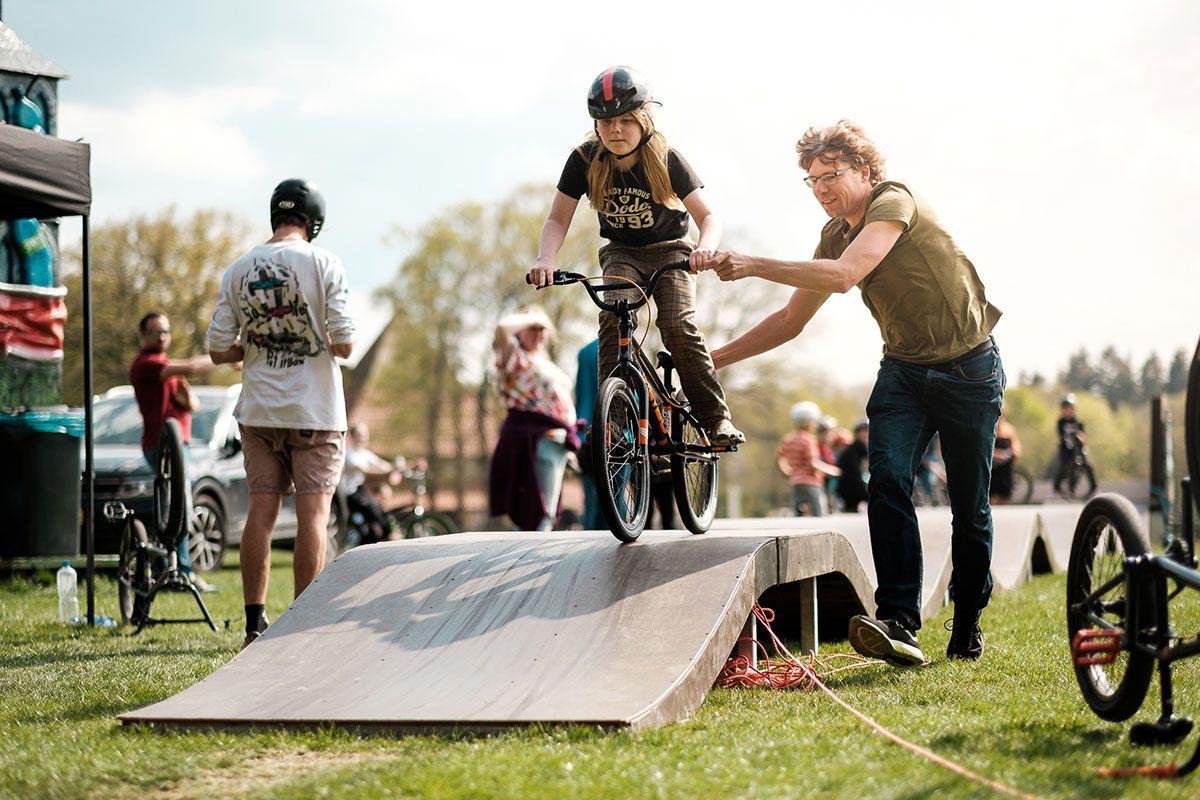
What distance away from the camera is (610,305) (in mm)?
5789

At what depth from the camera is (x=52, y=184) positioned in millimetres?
7016

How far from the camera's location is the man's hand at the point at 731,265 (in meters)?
4.86

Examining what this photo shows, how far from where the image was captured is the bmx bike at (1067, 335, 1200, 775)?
3400 millimetres

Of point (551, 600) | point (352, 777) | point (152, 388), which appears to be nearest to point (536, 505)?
point (152, 388)

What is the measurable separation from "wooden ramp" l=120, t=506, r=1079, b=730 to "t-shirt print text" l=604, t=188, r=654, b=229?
1.42 m

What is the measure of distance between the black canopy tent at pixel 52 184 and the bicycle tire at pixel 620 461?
3360 millimetres

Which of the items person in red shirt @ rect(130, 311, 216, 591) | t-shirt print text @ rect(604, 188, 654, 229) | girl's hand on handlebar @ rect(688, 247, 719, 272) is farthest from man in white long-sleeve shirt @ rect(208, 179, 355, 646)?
person in red shirt @ rect(130, 311, 216, 591)

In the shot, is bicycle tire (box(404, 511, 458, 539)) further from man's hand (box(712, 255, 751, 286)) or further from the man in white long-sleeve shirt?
man's hand (box(712, 255, 751, 286))

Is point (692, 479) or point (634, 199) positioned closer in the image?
point (634, 199)

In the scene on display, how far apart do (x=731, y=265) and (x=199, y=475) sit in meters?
9.61

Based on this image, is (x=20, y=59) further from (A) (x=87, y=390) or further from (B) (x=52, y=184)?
(A) (x=87, y=390)

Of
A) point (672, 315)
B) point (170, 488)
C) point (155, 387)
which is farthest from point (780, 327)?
point (155, 387)

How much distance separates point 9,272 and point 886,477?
859 centimetres

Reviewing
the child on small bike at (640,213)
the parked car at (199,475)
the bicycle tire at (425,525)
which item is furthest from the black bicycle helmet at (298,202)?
the bicycle tire at (425,525)
